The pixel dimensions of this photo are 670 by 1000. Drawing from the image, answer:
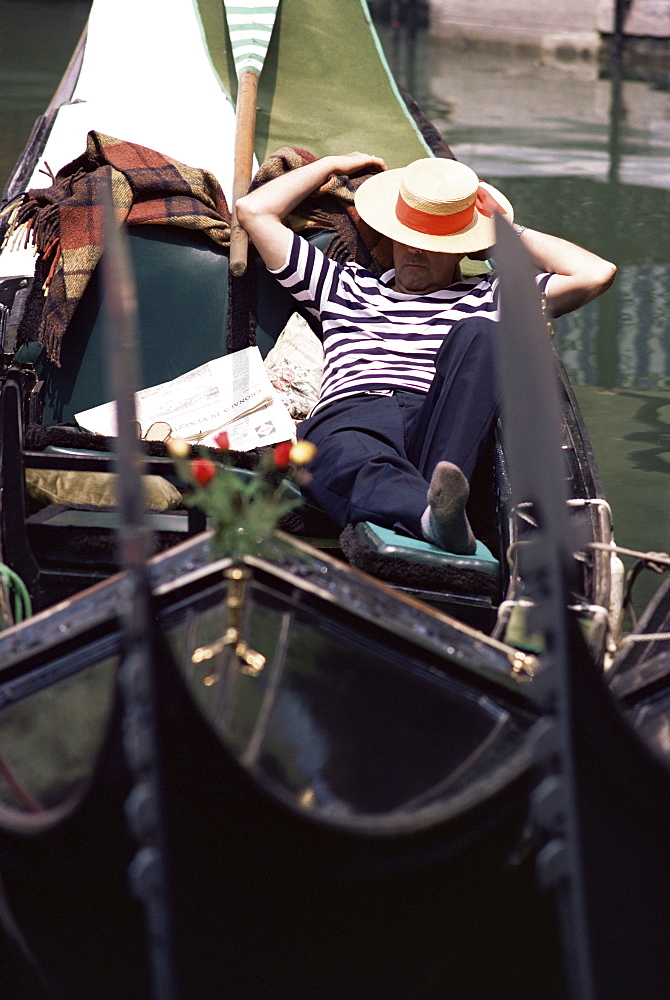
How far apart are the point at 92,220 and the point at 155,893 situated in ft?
5.44

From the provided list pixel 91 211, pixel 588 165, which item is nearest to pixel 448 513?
pixel 91 211

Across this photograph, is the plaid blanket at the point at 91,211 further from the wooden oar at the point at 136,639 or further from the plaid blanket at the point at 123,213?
the wooden oar at the point at 136,639

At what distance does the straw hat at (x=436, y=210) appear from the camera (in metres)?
2.32

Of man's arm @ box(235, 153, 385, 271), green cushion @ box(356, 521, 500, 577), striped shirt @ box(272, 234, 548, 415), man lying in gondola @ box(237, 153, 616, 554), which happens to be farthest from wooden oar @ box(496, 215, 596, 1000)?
man's arm @ box(235, 153, 385, 271)

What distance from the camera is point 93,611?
1.25m

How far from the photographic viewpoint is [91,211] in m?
2.44

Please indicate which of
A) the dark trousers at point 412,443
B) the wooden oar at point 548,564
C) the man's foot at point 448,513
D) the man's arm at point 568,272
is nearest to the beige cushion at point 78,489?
the dark trousers at point 412,443

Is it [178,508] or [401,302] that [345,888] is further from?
[401,302]

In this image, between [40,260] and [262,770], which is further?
[40,260]

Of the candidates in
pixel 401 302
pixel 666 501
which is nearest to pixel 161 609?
pixel 401 302

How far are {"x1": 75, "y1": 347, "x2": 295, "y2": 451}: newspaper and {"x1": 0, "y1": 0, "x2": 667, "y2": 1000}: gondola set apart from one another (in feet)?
3.34

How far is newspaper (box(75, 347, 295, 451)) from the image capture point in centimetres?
228

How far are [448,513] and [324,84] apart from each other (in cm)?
203

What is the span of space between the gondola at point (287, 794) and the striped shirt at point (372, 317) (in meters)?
1.04
